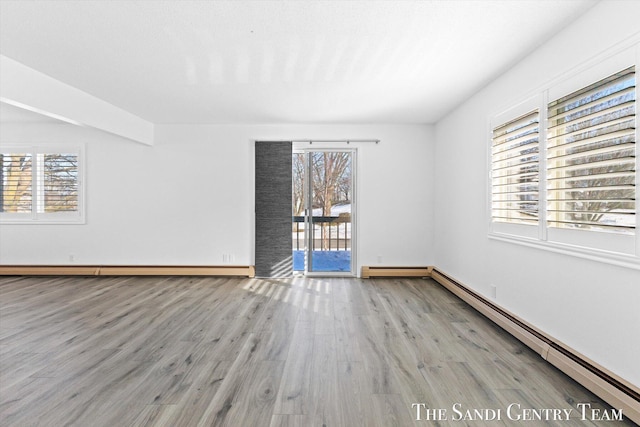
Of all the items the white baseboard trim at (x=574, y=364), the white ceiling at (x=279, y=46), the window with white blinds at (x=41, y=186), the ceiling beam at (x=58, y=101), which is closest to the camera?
the white baseboard trim at (x=574, y=364)

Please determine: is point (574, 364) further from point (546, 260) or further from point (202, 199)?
point (202, 199)

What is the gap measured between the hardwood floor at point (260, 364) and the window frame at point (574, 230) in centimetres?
87

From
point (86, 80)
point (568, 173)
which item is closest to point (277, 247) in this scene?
point (86, 80)

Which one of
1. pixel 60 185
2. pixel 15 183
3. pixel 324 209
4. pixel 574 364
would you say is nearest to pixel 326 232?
pixel 324 209

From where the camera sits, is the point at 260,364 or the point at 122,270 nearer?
the point at 260,364

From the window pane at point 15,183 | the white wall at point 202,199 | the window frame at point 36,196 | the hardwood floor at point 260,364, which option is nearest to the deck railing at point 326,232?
the white wall at point 202,199

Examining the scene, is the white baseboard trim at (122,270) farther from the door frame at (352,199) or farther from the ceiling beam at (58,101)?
the ceiling beam at (58,101)

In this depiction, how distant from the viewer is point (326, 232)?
5.64 meters

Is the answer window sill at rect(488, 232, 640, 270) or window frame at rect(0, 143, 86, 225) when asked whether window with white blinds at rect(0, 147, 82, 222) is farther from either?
window sill at rect(488, 232, 640, 270)

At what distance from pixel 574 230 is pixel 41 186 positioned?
7.27m

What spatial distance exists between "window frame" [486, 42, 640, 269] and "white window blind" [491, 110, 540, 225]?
0.08 m

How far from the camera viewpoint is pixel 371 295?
14.5ft

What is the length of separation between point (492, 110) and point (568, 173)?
54.5 inches

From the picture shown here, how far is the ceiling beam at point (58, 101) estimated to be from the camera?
314 cm
